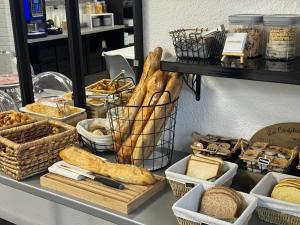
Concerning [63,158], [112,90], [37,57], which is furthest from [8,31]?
[63,158]

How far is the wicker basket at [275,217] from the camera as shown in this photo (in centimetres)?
86

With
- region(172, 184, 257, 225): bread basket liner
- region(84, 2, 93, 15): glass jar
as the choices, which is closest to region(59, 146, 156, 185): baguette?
region(172, 184, 257, 225): bread basket liner

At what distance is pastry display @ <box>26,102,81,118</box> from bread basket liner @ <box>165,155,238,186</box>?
1.76 feet

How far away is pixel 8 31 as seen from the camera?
12.3 feet

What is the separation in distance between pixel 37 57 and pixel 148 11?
2.72m

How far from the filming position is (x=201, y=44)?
3.44 feet

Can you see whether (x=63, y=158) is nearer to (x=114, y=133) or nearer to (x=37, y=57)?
(x=114, y=133)

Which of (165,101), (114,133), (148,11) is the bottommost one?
(114,133)

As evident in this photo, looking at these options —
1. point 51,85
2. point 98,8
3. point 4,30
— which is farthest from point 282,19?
point 4,30

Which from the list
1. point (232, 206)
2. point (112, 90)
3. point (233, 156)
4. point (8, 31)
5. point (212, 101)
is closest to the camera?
point (232, 206)

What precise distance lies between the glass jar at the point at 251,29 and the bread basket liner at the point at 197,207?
1.20 ft

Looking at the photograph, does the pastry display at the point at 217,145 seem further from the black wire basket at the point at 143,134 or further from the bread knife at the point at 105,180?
the bread knife at the point at 105,180

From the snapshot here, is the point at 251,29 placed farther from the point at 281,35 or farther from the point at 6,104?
the point at 6,104

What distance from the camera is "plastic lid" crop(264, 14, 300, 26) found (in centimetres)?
94
